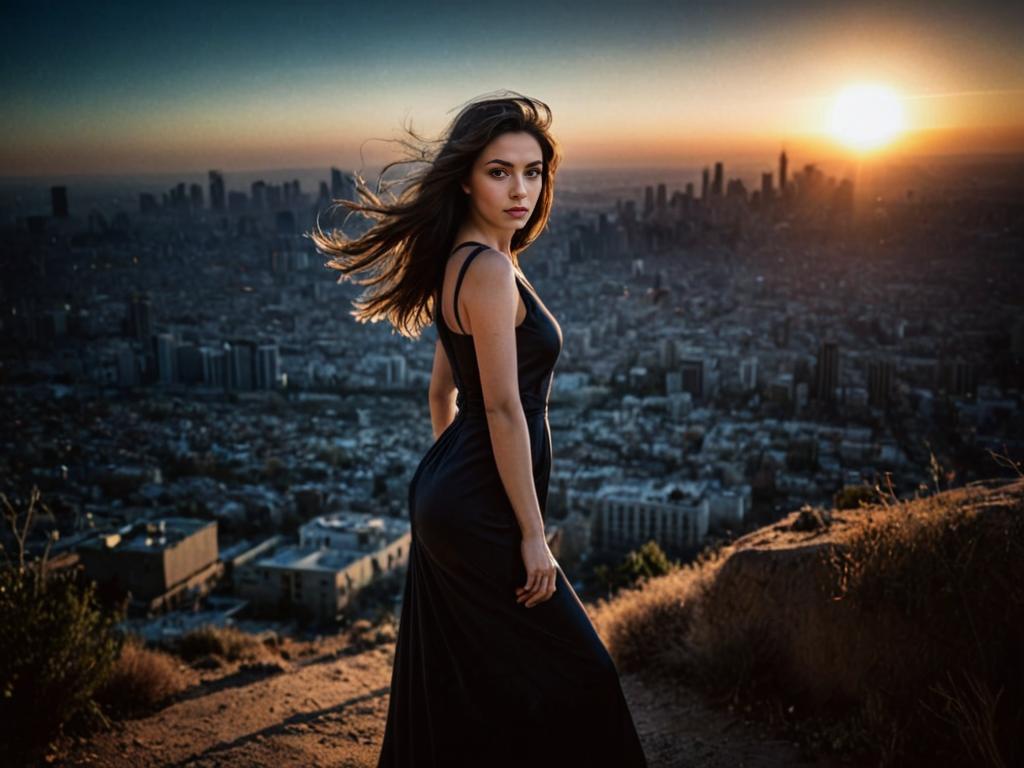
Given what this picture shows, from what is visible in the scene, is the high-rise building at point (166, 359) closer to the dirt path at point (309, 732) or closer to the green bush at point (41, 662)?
the dirt path at point (309, 732)

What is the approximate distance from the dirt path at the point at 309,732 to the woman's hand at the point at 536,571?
4.25ft

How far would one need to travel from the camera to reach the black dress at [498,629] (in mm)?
1483

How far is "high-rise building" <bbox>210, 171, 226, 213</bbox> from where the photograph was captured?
15.1 meters

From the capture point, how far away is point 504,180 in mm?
1546

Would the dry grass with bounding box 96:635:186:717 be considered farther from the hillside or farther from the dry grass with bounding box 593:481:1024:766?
the dry grass with bounding box 593:481:1024:766

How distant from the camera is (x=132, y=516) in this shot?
9.28 m

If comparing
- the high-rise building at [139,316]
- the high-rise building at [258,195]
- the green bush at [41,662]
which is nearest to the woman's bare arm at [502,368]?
the green bush at [41,662]

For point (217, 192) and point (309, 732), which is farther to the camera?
point (217, 192)

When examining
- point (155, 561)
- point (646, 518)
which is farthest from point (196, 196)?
point (646, 518)

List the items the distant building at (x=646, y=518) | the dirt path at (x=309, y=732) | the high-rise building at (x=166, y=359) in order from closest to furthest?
the dirt path at (x=309, y=732), the distant building at (x=646, y=518), the high-rise building at (x=166, y=359)

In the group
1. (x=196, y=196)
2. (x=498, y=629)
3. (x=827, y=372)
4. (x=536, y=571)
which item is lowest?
(x=827, y=372)

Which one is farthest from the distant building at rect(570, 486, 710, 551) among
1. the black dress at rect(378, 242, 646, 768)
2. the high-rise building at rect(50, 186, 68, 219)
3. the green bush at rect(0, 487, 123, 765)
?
the high-rise building at rect(50, 186, 68, 219)

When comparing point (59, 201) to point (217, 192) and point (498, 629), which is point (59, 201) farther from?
point (498, 629)

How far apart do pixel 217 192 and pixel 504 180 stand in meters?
15.4
